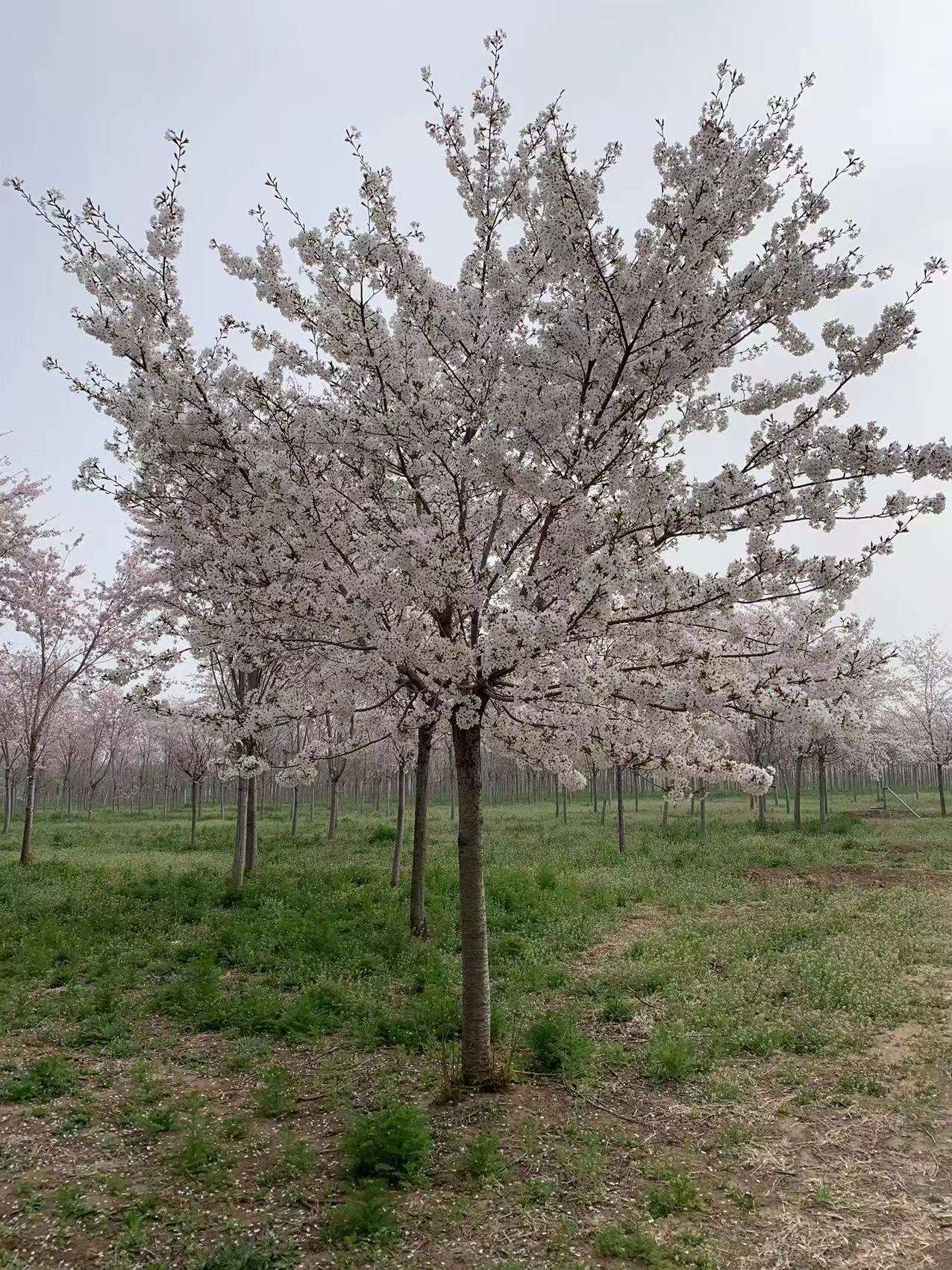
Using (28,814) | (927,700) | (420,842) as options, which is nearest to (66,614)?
(28,814)

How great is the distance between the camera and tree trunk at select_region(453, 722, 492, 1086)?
21.4 feet

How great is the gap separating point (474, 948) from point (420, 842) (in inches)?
187

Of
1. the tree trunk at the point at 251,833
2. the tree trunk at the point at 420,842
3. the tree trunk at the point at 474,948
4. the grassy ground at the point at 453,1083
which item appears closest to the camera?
the grassy ground at the point at 453,1083

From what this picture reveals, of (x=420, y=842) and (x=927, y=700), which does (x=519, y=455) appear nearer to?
(x=420, y=842)

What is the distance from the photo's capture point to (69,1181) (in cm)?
509

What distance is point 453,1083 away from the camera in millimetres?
6406

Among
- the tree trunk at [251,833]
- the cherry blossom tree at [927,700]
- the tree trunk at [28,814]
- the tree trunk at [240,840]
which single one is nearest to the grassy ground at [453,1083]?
the tree trunk at [240,840]

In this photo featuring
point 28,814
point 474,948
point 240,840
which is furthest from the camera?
point 28,814

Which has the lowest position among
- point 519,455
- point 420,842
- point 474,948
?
point 474,948

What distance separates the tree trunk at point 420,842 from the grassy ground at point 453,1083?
0.32 m

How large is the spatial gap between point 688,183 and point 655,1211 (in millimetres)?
6636

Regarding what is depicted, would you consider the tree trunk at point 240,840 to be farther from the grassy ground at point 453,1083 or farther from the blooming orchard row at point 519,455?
the blooming orchard row at point 519,455

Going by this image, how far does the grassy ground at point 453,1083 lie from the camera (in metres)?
4.60

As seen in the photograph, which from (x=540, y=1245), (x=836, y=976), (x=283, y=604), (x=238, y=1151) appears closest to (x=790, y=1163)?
(x=540, y=1245)
